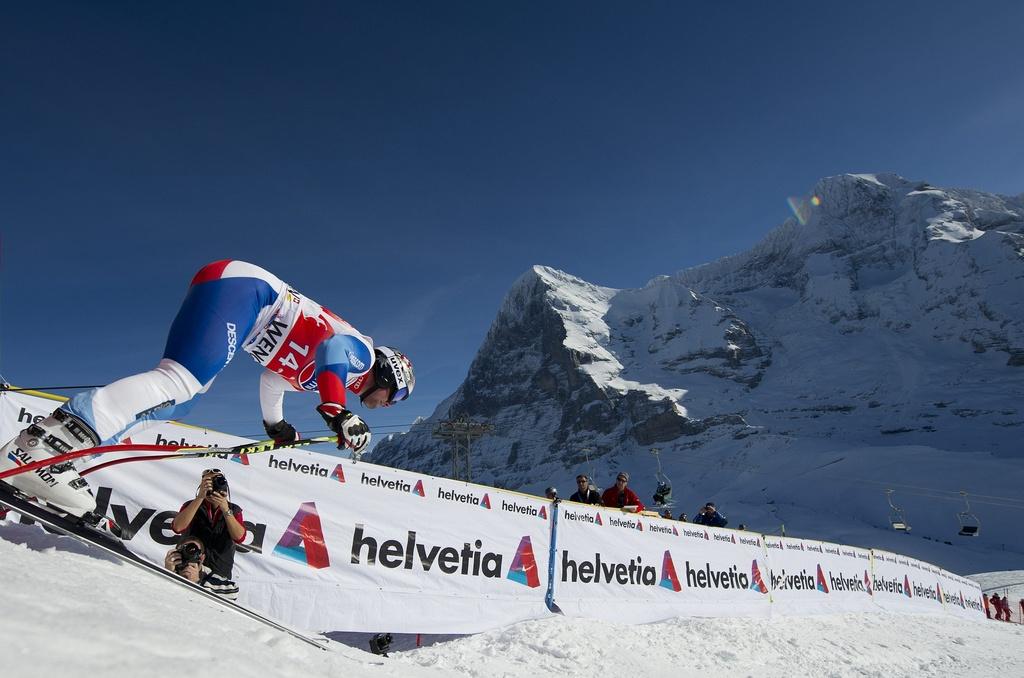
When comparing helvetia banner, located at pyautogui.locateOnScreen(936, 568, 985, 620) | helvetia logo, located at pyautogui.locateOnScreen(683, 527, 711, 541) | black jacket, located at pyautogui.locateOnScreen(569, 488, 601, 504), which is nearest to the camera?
helvetia logo, located at pyautogui.locateOnScreen(683, 527, 711, 541)

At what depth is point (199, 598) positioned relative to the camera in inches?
85.9

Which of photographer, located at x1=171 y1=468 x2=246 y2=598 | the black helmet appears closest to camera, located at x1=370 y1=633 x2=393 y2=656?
photographer, located at x1=171 y1=468 x2=246 y2=598

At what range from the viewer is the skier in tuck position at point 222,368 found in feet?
7.80

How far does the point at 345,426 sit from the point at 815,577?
34.4 feet

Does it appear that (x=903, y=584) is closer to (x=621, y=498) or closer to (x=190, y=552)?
(x=621, y=498)

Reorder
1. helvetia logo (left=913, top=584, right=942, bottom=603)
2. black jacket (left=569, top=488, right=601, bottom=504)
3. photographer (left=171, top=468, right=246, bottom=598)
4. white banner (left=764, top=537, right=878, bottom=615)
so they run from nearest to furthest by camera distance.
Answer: photographer (left=171, top=468, right=246, bottom=598) → black jacket (left=569, top=488, right=601, bottom=504) → white banner (left=764, top=537, right=878, bottom=615) → helvetia logo (left=913, top=584, right=942, bottom=603)

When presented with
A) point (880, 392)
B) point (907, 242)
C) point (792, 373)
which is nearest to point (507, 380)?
point (792, 373)

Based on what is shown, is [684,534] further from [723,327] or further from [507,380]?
[507,380]

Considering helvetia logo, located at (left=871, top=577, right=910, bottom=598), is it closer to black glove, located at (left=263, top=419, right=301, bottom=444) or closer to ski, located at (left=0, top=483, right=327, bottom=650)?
black glove, located at (left=263, top=419, right=301, bottom=444)

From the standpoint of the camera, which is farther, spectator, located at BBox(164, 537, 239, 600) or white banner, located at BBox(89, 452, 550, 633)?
white banner, located at BBox(89, 452, 550, 633)

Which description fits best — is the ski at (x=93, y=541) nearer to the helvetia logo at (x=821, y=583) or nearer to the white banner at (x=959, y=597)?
the helvetia logo at (x=821, y=583)

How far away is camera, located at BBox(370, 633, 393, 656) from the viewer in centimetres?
446

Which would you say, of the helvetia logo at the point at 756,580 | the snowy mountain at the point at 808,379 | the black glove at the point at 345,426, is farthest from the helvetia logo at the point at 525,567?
the snowy mountain at the point at 808,379

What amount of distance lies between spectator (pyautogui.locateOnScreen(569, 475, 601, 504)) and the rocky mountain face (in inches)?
2967
